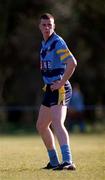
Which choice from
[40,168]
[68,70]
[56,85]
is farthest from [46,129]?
[68,70]

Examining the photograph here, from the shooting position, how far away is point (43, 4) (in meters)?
30.3

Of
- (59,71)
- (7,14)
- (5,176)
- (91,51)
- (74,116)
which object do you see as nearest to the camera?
(5,176)

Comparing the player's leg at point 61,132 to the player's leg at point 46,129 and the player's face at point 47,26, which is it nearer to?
the player's leg at point 46,129

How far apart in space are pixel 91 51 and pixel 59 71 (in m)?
22.1

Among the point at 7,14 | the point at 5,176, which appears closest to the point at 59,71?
the point at 5,176

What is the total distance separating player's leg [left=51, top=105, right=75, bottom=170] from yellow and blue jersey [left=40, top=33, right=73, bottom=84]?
41 cm

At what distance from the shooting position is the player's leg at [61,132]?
9930 millimetres

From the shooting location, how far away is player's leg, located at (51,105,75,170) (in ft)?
32.6

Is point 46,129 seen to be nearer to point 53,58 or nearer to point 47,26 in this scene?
point 53,58

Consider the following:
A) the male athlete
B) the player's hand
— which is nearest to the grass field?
the male athlete

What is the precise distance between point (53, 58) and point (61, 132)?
3.26 ft

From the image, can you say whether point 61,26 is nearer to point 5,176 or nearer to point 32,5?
point 32,5

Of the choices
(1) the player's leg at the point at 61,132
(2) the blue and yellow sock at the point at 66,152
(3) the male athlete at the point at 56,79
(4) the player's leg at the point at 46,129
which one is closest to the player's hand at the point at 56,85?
(3) the male athlete at the point at 56,79

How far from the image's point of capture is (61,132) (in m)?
9.95
